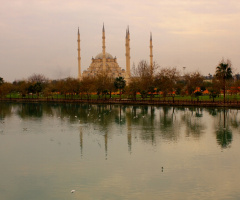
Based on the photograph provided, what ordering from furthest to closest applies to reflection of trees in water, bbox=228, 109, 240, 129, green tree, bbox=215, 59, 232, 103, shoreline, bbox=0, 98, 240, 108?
green tree, bbox=215, 59, 232, 103 < shoreline, bbox=0, 98, 240, 108 < reflection of trees in water, bbox=228, 109, 240, 129

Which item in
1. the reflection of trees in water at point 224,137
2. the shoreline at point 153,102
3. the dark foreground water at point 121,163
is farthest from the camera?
the shoreline at point 153,102

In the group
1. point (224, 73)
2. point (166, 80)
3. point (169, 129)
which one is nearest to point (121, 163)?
point (169, 129)

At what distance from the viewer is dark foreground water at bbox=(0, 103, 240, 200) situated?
15023mm

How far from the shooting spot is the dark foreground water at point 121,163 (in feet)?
49.3

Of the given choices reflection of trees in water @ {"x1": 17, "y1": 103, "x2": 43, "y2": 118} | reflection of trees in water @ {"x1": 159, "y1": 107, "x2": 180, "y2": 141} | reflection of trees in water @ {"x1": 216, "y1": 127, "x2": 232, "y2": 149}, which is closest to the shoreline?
reflection of trees in water @ {"x1": 17, "y1": 103, "x2": 43, "y2": 118}

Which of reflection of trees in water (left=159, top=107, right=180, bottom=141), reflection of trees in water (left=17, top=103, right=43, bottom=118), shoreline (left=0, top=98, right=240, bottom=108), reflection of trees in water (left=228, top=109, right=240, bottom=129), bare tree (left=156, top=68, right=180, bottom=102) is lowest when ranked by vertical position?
reflection of trees in water (left=159, top=107, right=180, bottom=141)

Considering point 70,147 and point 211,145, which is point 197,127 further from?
point 70,147

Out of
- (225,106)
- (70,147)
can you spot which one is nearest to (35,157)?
(70,147)

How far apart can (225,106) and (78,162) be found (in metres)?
40.0

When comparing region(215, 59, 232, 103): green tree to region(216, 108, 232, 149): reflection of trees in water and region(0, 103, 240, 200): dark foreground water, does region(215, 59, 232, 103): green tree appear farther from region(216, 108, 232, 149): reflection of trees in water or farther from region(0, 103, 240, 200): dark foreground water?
region(0, 103, 240, 200): dark foreground water

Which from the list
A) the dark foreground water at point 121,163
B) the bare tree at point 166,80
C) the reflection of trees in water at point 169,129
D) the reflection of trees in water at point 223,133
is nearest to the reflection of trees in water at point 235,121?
the reflection of trees in water at point 223,133

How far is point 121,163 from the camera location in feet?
64.4

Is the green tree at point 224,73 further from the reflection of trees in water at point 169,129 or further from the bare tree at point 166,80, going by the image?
the reflection of trees in water at point 169,129

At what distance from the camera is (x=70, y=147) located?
24.5 m
